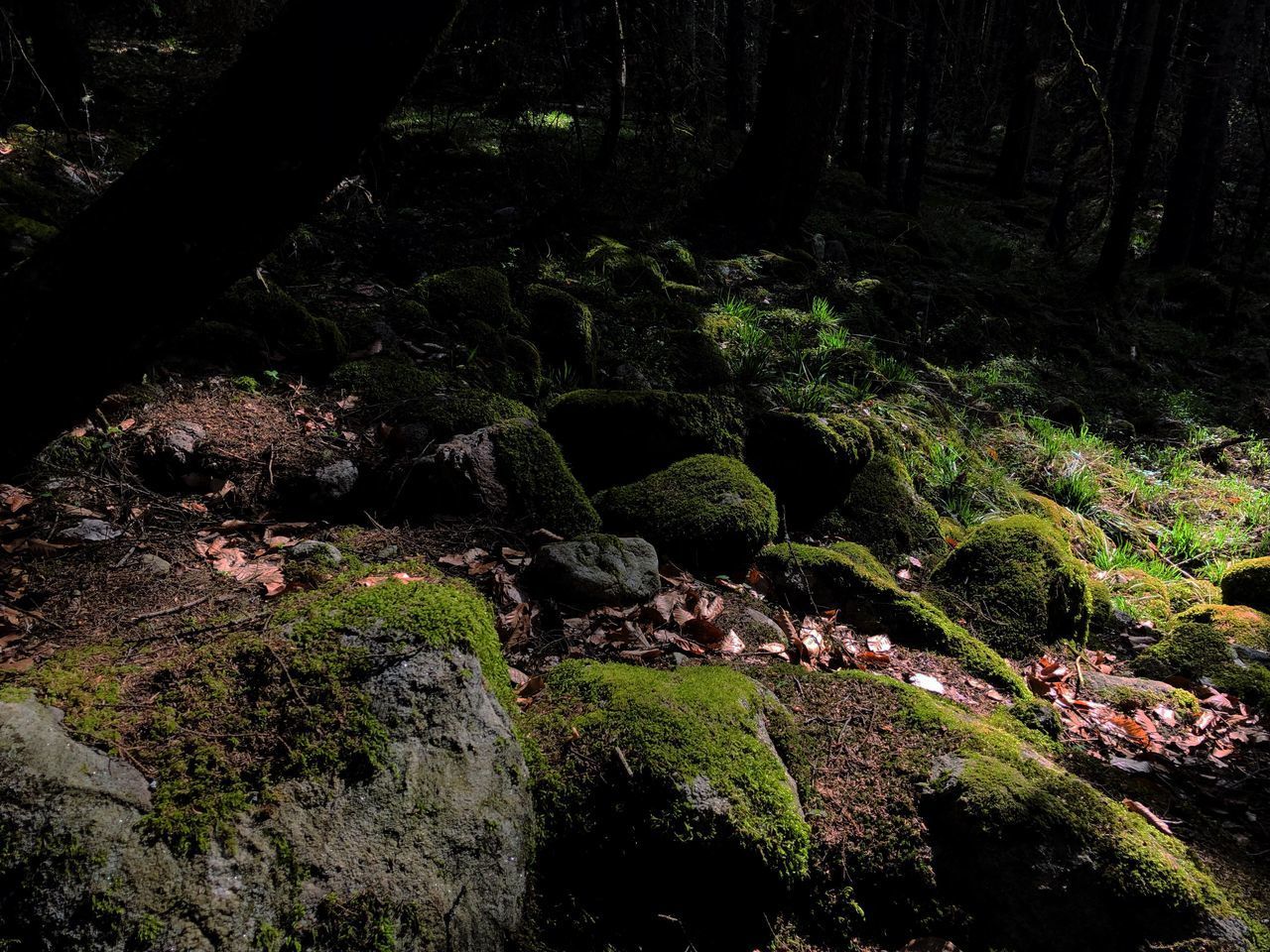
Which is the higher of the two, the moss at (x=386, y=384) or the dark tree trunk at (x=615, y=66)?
the dark tree trunk at (x=615, y=66)

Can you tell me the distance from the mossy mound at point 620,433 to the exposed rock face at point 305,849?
86.0 inches

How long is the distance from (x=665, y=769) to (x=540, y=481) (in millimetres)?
1763

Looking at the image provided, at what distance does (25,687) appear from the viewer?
Answer: 1531mm

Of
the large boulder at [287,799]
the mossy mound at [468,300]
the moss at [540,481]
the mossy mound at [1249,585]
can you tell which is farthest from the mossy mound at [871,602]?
the mossy mound at [1249,585]

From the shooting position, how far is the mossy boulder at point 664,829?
72.1 inches

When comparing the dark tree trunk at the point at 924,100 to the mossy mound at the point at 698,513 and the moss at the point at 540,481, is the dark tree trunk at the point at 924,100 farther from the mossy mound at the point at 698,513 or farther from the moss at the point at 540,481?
the moss at the point at 540,481

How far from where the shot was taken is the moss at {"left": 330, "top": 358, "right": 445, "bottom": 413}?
148 inches

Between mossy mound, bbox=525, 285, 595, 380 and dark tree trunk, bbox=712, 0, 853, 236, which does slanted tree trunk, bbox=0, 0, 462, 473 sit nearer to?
mossy mound, bbox=525, 285, 595, 380

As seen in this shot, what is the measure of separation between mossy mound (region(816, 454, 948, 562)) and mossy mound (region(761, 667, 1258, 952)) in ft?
7.35

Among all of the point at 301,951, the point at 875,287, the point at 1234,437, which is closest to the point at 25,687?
the point at 301,951

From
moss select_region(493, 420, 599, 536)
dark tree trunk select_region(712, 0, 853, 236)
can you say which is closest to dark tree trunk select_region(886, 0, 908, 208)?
dark tree trunk select_region(712, 0, 853, 236)

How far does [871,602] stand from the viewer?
11.3ft

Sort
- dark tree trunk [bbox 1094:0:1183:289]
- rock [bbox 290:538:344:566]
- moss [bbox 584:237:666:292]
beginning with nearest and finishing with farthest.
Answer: rock [bbox 290:538:344:566], moss [bbox 584:237:666:292], dark tree trunk [bbox 1094:0:1183:289]

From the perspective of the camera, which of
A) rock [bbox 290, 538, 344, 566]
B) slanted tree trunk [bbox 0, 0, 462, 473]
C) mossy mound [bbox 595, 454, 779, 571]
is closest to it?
slanted tree trunk [bbox 0, 0, 462, 473]
